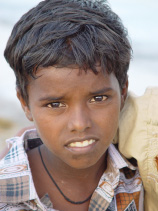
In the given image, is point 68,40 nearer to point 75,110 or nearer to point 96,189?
point 75,110

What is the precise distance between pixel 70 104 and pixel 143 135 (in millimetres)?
391

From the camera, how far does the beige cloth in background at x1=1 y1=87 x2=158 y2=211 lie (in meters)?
1.54

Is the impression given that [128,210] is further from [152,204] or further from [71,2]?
[71,2]

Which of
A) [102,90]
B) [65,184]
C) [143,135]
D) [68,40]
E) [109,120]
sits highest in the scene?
[68,40]

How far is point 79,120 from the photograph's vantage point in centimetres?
132

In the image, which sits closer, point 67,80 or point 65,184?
point 67,80

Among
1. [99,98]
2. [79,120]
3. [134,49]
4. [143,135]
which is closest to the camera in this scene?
[79,120]

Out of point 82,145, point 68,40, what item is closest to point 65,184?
point 82,145

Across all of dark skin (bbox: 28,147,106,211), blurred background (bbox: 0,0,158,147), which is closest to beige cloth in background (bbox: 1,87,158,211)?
dark skin (bbox: 28,147,106,211)

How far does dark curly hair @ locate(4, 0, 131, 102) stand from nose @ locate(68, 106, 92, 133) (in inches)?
6.0

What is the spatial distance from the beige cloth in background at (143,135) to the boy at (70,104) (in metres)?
0.06

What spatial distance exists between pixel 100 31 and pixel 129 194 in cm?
72

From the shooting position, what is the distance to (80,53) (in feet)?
4.42

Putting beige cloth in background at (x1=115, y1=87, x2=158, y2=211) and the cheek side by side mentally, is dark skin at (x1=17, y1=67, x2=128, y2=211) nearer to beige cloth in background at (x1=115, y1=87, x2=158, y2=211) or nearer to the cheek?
the cheek
